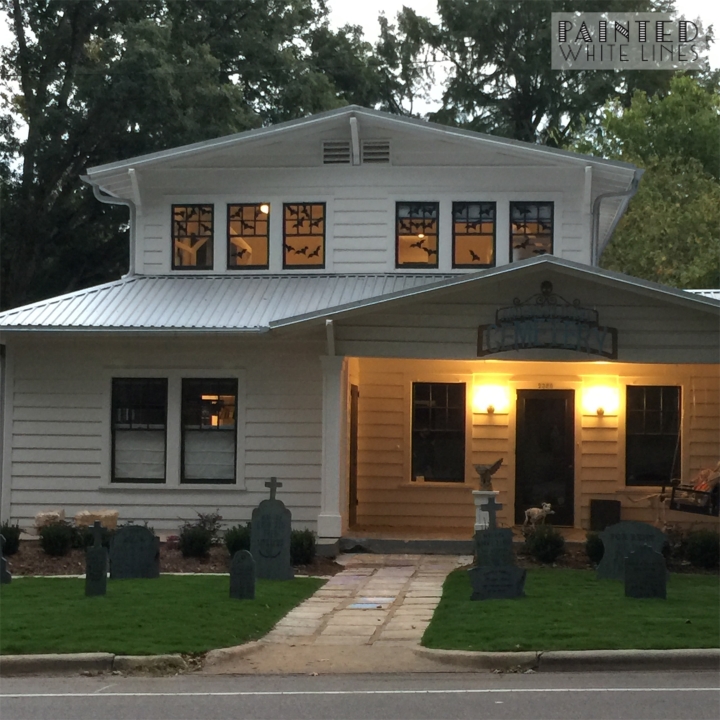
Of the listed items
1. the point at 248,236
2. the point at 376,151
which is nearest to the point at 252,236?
the point at 248,236

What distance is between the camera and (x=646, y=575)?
498 inches

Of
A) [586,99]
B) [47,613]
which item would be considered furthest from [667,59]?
[47,613]

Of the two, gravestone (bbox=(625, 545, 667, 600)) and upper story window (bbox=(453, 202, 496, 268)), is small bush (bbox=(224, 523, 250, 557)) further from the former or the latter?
upper story window (bbox=(453, 202, 496, 268))

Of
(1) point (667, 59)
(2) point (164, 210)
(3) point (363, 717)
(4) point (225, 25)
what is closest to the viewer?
(3) point (363, 717)

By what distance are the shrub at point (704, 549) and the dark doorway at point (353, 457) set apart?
17.9ft

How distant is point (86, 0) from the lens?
1309 inches

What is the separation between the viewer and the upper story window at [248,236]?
789 inches

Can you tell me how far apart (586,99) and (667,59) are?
3.24 m

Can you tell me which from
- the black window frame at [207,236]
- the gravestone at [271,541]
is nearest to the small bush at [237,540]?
the gravestone at [271,541]

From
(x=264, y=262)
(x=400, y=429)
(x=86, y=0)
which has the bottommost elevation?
(x=400, y=429)

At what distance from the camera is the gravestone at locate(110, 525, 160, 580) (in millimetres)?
14070

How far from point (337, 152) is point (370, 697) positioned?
1258 cm

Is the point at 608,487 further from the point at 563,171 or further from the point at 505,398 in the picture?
the point at 563,171

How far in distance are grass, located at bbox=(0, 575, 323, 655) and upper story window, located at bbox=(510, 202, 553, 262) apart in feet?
24.8
